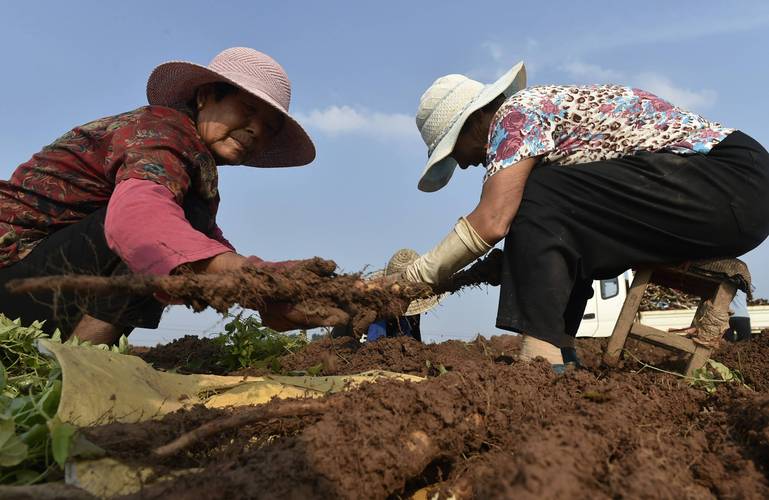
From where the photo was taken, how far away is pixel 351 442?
1.35 meters

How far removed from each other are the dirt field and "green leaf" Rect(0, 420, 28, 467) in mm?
145

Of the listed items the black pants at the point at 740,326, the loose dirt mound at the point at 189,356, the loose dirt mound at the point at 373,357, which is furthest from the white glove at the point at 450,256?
the black pants at the point at 740,326

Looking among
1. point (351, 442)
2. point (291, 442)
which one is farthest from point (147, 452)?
point (351, 442)

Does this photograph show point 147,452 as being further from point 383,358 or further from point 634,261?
point 634,261

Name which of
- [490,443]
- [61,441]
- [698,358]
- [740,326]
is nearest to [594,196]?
[698,358]

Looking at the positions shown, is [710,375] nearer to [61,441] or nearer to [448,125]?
[448,125]

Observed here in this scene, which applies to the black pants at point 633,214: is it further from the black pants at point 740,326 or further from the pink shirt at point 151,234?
the black pants at point 740,326

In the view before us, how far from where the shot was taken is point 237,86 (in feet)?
8.82

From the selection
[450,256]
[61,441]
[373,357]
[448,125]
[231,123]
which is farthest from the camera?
[373,357]

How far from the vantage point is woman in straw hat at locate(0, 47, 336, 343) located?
2031mm

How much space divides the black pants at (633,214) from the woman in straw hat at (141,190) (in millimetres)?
958

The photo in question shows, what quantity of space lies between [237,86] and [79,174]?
0.76 m

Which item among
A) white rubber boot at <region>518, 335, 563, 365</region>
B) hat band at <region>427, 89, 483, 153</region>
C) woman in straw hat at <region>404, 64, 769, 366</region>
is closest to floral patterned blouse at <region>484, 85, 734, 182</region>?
woman in straw hat at <region>404, 64, 769, 366</region>

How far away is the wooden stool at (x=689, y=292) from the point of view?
243 centimetres
